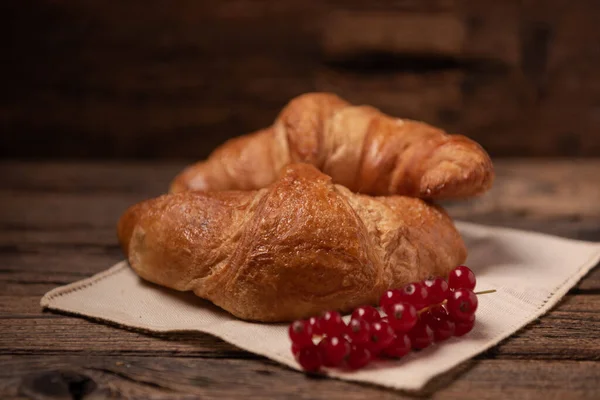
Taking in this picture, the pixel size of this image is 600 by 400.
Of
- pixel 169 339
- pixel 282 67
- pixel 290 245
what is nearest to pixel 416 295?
pixel 290 245

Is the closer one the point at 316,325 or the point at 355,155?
the point at 316,325

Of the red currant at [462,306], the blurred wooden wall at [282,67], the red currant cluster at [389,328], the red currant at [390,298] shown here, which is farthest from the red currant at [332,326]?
the blurred wooden wall at [282,67]

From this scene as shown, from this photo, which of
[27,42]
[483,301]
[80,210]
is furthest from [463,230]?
[27,42]

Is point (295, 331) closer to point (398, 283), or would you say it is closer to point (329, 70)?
point (398, 283)

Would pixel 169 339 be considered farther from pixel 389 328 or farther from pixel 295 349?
pixel 389 328

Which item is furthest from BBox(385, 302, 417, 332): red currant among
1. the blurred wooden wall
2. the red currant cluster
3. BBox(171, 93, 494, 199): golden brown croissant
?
the blurred wooden wall

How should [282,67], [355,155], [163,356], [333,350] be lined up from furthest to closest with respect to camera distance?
[282,67] < [355,155] < [163,356] < [333,350]

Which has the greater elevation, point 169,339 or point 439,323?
point 439,323

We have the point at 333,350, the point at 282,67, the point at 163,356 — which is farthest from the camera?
the point at 282,67
